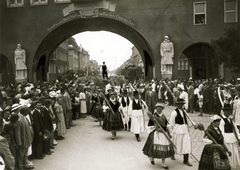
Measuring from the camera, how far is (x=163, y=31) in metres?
23.0

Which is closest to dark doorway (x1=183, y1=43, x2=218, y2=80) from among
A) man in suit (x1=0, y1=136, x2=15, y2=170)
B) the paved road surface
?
the paved road surface

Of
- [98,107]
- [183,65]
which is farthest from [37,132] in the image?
[183,65]

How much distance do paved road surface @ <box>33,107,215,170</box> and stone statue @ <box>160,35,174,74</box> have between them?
11177mm

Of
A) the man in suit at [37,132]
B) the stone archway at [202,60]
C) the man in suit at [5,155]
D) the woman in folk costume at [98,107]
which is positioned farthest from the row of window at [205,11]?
the man in suit at [5,155]

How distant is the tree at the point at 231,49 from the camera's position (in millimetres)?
17672

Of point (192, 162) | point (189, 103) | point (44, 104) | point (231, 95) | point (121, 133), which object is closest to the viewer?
point (192, 162)

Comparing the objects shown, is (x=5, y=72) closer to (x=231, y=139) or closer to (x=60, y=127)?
(x=60, y=127)

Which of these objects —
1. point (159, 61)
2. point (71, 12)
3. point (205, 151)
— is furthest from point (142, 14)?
point (205, 151)

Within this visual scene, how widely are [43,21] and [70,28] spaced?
2642 millimetres

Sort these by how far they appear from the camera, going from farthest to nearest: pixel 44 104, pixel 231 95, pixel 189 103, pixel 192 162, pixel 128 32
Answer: pixel 128 32 → pixel 189 103 → pixel 231 95 → pixel 44 104 → pixel 192 162

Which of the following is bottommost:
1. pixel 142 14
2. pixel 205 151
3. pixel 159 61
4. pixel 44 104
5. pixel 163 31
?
pixel 205 151

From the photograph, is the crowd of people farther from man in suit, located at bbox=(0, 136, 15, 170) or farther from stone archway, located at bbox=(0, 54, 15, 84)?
stone archway, located at bbox=(0, 54, 15, 84)

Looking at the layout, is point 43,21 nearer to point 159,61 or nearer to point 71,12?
point 71,12

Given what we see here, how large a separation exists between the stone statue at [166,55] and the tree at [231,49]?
141 inches
